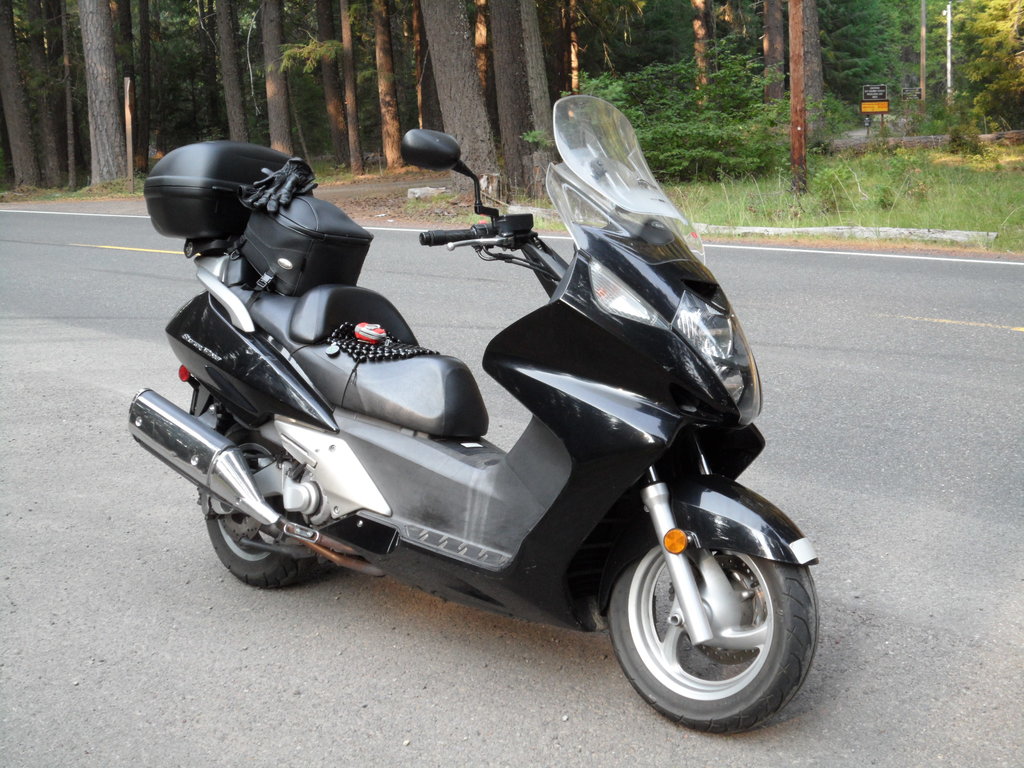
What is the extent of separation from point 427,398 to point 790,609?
1347mm

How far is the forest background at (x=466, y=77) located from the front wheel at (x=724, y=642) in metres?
16.6

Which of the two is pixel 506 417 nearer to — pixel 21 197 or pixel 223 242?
pixel 223 242

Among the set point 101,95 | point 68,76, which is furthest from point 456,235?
point 68,76

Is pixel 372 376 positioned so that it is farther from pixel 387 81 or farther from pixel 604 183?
pixel 387 81

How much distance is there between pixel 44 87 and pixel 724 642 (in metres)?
39.7

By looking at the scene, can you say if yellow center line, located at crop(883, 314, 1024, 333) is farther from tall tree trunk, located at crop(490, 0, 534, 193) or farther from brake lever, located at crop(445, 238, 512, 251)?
tall tree trunk, located at crop(490, 0, 534, 193)

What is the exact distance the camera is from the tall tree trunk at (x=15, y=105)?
33.0 m

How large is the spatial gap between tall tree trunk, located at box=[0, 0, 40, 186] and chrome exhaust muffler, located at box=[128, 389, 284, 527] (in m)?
33.8

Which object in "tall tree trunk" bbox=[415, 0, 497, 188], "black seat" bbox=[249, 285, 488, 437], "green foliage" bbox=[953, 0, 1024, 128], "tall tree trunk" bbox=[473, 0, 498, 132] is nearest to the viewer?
"black seat" bbox=[249, 285, 488, 437]

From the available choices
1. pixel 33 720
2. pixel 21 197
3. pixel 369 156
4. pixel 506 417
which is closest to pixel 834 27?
pixel 369 156

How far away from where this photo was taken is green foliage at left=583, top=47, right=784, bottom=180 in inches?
853

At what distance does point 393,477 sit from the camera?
3506mm

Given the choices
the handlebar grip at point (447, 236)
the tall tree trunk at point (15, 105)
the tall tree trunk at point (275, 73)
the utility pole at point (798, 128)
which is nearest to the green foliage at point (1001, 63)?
the utility pole at point (798, 128)

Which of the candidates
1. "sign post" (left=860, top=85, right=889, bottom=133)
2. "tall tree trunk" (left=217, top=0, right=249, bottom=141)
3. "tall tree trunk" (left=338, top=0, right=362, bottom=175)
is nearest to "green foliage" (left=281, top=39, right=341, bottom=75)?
"tall tree trunk" (left=338, top=0, right=362, bottom=175)
